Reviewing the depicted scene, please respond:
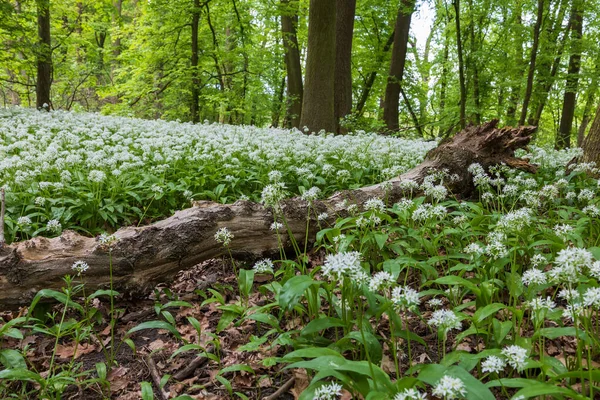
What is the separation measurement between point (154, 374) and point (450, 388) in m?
1.88

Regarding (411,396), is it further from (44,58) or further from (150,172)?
(44,58)

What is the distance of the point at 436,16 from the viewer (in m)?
11.1

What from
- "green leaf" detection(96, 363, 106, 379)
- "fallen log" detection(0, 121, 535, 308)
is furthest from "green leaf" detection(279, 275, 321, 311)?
"fallen log" detection(0, 121, 535, 308)

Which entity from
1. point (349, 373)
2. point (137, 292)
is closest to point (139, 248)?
point (137, 292)

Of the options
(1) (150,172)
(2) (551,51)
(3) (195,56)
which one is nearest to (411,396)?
(1) (150,172)

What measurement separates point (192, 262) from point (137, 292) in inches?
19.3

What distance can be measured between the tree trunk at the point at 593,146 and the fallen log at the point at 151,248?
300 centimetres

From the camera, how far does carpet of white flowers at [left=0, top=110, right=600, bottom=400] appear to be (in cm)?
173

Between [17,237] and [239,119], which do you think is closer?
[17,237]

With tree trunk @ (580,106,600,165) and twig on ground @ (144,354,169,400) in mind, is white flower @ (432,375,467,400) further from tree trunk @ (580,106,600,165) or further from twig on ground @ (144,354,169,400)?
tree trunk @ (580,106,600,165)

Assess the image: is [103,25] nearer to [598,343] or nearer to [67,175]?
[67,175]

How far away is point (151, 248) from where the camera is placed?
334cm

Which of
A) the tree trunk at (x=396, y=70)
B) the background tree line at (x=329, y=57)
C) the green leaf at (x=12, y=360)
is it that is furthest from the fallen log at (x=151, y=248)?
the tree trunk at (x=396, y=70)

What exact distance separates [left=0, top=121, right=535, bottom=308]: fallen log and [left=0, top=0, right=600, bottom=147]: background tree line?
20.2 ft
